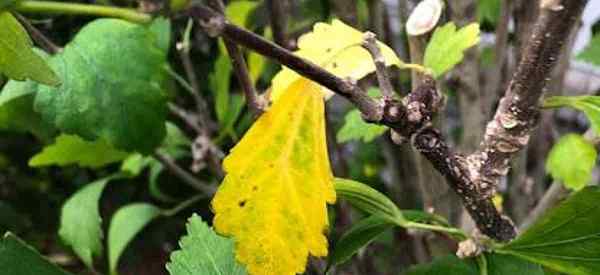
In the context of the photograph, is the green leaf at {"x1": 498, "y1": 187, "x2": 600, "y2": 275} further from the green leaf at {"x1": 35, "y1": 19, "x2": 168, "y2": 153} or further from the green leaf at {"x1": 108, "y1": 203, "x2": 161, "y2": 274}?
the green leaf at {"x1": 108, "y1": 203, "x2": 161, "y2": 274}

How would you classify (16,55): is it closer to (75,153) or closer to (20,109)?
(20,109)

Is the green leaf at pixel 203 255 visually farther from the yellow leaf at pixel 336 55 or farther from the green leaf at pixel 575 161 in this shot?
the green leaf at pixel 575 161

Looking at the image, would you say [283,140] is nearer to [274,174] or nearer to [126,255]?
[274,174]

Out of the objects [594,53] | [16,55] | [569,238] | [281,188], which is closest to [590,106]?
[569,238]

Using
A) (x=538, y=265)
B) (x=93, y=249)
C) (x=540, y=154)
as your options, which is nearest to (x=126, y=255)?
(x=93, y=249)

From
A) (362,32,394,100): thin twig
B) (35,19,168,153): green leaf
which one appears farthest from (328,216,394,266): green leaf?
(35,19,168,153): green leaf

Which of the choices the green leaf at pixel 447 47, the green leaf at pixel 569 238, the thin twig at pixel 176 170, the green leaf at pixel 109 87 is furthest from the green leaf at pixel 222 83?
the green leaf at pixel 569 238
